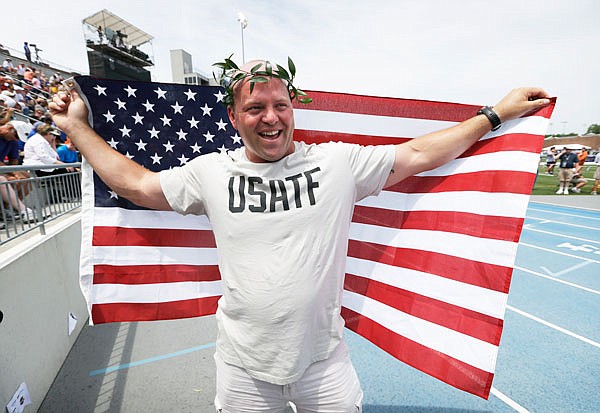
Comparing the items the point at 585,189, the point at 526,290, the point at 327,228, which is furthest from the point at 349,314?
Answer: the point at 585,189

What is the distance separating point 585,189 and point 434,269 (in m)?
22.1

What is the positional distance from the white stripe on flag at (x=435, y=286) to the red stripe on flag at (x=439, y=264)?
28 millimetres

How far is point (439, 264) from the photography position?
2.13 m

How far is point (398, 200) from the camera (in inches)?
92.0

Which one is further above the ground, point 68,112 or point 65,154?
point 68,112

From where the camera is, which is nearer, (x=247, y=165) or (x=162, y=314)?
(x=247, y=165)

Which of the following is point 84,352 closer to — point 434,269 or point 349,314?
point 349,314

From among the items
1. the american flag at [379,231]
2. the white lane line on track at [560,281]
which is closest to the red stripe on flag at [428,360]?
the american flag at [379,231]

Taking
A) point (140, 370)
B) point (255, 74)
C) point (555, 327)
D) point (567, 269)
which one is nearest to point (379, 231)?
point (255, 74)

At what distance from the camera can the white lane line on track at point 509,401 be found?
2864 mm

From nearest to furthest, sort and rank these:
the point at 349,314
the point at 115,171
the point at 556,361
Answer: the point at 115,171
the point at 349,314
the point at 556,361

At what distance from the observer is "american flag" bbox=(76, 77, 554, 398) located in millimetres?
1946

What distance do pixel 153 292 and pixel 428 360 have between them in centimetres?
203

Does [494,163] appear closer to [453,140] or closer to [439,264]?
[453,140]
